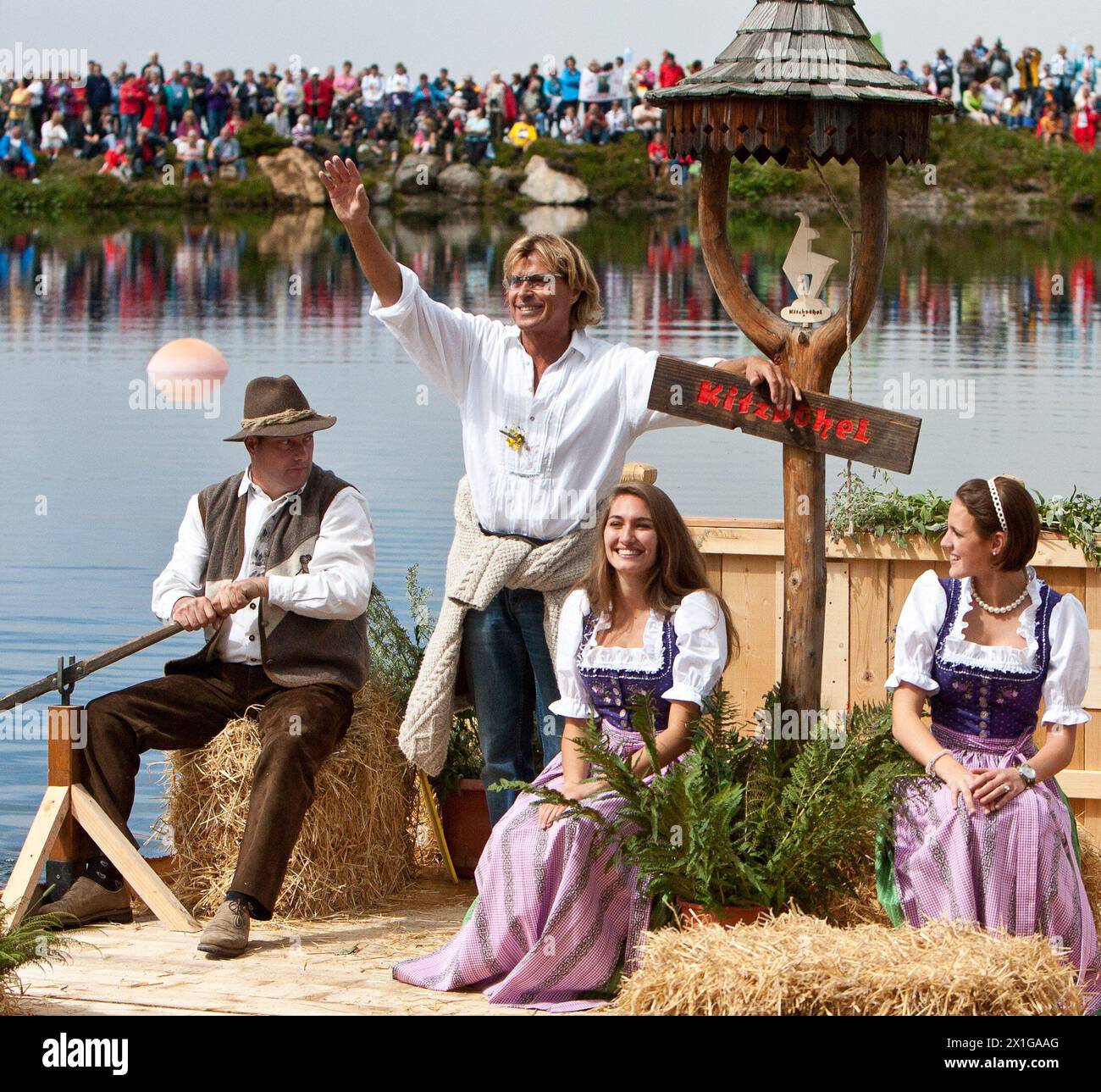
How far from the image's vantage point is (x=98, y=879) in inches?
212

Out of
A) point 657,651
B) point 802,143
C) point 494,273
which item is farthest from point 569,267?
point 494,273

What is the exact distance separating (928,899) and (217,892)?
6.59 feet

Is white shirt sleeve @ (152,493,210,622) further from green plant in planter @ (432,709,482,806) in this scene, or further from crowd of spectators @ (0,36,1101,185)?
crowd of spectators @ (0,36,1101,185)

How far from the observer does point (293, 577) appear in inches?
213

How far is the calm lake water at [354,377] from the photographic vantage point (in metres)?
11.8

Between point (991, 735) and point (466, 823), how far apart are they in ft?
5.83

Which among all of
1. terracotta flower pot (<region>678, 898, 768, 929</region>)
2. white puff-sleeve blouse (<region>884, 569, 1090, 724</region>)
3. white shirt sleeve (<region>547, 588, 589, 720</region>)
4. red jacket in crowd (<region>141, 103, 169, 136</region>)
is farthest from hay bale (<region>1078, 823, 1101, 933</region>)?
red jacket in crowd (<region>141, 103, 169, 136</region>)

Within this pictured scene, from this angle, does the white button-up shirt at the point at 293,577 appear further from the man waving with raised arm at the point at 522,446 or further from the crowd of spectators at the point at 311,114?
the crowd of spectators at the point at 311,114

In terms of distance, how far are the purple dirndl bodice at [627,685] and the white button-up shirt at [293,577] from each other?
82cm

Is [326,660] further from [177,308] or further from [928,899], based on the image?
[177,308]

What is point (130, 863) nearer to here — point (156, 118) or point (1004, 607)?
point (1004, 607)

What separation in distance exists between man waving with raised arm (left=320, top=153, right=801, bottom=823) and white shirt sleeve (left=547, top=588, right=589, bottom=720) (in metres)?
0.27
